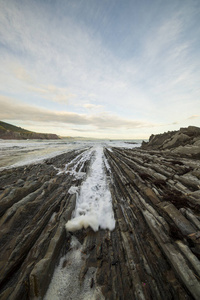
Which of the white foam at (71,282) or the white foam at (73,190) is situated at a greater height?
the white foam at (73,190)

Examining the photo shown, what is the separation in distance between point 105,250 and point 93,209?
1.59 meters

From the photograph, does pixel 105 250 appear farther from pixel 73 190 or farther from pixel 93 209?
pixel 73 190

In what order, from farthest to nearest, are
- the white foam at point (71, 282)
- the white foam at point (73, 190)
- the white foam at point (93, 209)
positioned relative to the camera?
the white foam at point (73, 190), the white foam at point (93, 209), the white foam at point (71, 282)

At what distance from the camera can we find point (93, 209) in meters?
4.36

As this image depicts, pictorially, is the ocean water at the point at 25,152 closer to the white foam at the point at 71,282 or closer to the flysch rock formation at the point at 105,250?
the flysch rock formation at the point at 105,250

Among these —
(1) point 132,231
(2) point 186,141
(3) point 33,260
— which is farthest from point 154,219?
(2) point 186,141

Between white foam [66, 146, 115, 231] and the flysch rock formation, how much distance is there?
0.20 metres

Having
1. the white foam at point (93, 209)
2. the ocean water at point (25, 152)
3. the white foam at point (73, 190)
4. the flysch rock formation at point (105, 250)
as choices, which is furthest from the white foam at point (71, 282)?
the ocean water at point (25, 152)

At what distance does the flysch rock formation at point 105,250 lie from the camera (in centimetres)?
202

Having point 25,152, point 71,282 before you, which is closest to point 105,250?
point 71,282

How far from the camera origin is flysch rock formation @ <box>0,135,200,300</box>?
6.63 ft

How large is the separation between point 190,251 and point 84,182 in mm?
5439

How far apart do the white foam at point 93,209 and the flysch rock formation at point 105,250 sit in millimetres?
196

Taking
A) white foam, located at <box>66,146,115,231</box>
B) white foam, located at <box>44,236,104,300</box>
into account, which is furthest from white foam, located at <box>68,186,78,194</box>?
white foam, located at <box>44,236,104,300</box>
